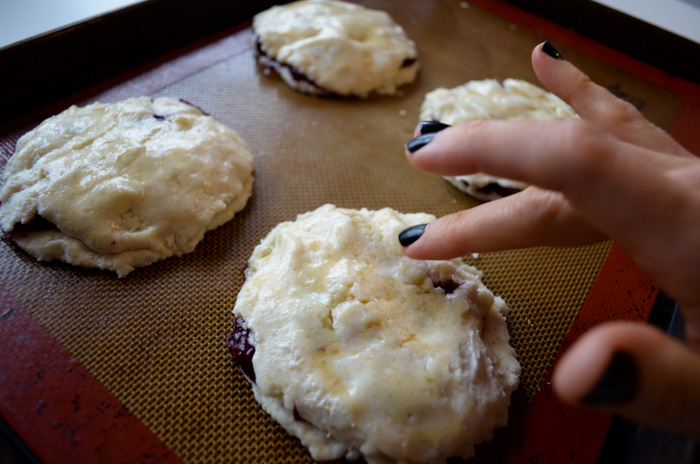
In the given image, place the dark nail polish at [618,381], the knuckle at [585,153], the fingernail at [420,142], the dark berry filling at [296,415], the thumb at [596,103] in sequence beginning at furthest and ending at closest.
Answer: the thumb at [596,103] < the dark berry filling at [296,415] < the fingernail at [420,142] < the knuckle at [585,153] < the dark nail polish at [618,381]

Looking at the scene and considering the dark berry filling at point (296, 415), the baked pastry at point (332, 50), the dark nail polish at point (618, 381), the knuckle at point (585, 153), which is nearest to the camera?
the dark nail polish at point (618, 381)

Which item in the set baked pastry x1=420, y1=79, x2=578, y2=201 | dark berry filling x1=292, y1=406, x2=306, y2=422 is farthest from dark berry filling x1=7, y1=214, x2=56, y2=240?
baked pastry x1=420, y1=79, x2=578, y2=201

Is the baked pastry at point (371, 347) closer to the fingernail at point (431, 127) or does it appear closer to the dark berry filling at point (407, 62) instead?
the fingernail at point (431, 127)

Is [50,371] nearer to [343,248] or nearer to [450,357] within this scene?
[343,248]

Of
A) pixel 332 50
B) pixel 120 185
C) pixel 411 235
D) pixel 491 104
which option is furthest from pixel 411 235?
pixel 332 50

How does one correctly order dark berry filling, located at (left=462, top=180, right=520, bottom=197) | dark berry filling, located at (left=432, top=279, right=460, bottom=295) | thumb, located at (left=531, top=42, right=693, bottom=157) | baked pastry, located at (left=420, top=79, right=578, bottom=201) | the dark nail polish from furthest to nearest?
baked pastry, located at (left=420, top=79, right=578, bottom=201) < dark berry filling, located at (left=462, top=180, right=520, bottom=197) < dark berry filling, located at (left=432, top=279, right=460, bottom=295) < thumb, located at (left=531, top=42, right=693, bottom=157) < the dark nail polish

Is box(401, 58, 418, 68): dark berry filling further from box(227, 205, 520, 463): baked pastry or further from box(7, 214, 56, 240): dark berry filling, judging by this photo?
box(7, 214, 56, 240): dark berry filling

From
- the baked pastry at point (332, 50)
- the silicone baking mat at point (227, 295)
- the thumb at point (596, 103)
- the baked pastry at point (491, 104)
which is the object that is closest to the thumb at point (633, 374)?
the silicone baking mat at point (227, 295)
